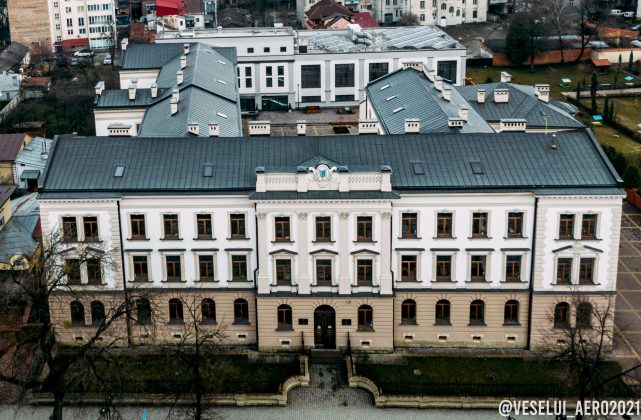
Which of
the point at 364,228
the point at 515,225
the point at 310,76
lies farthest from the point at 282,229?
the point at 310,76

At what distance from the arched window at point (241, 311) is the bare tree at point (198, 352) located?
1292mm

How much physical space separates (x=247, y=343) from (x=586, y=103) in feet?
272

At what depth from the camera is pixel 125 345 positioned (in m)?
65.1

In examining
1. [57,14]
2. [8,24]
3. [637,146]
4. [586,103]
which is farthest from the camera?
[8,24]

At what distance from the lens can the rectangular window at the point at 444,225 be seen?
62344 millimetres

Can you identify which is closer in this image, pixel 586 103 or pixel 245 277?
pixel 245 277

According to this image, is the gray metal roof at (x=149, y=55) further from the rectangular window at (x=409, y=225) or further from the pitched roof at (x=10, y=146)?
the rectangular window at (x=409, y=225)

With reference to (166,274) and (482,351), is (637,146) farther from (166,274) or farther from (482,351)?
(166,274)

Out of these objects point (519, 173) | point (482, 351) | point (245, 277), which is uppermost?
point (519, 173)

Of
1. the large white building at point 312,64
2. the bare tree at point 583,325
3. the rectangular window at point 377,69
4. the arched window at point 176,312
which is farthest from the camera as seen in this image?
the rectangular window at point 377,69

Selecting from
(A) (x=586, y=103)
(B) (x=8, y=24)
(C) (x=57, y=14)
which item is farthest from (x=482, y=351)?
(B) (x=8, y=24)

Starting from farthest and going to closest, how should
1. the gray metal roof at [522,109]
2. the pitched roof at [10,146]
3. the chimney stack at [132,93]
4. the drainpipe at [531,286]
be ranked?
the pitched roof at [10,146], the chimney stack at [132,93], the gray metal roof at [522,109], the drainpipe at [531,286]

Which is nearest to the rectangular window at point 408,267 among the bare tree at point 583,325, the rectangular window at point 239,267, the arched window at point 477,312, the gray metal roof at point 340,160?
the arched window at point 477,312

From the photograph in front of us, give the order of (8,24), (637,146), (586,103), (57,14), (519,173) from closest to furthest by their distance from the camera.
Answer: (519,173), (637,146), (586,103), (57,14), (8,24)
